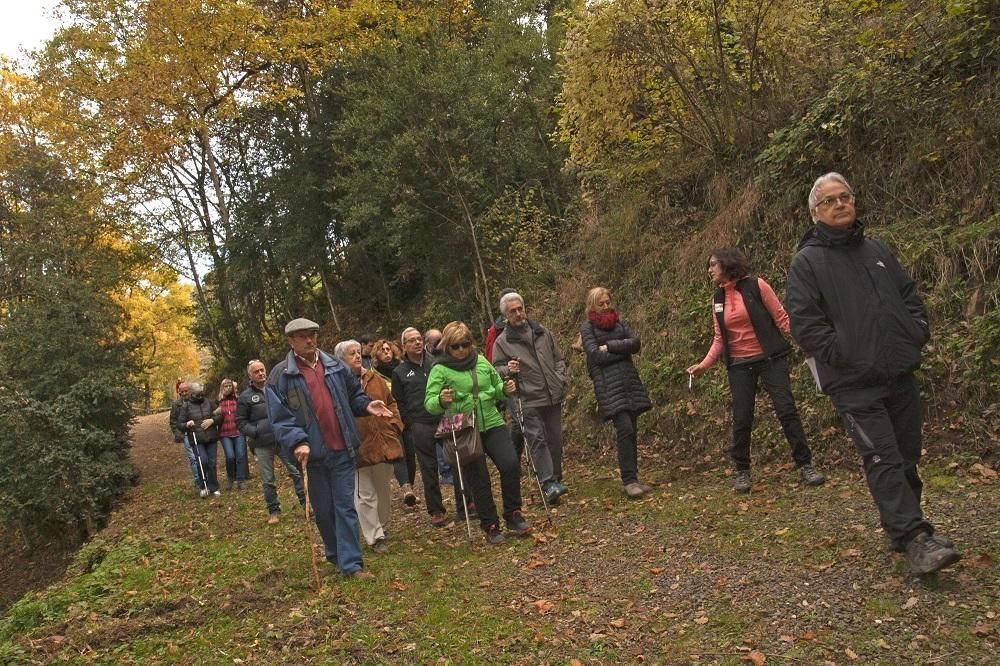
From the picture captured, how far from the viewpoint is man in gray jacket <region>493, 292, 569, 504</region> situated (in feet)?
25.6

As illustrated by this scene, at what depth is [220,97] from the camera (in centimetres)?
2228

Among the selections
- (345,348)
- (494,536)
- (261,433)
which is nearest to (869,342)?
(494,536)

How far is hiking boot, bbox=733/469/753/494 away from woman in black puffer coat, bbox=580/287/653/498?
3.42 ft

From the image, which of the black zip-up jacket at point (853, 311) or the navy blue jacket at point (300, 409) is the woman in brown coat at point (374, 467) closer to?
the navy blue jacket at point (300, 409)

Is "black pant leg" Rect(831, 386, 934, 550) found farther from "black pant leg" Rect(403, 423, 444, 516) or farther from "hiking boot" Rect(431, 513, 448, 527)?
"hiking boot" Rect(431, 513, 448, 527)

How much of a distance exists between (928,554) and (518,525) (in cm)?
369

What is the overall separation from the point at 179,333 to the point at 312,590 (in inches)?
1450

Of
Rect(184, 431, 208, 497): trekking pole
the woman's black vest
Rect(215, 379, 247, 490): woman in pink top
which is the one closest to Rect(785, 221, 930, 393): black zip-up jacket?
the woman's black vest

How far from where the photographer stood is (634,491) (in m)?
7.56

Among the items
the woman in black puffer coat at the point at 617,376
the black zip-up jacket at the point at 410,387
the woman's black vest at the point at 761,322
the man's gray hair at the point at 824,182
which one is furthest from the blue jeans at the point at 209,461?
the man's gray hair at the point at 824,182

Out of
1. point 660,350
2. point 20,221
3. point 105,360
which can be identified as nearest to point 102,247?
point 20,221

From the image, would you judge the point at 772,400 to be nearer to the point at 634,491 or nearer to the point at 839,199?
the point at 634,491

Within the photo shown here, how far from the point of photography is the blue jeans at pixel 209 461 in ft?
44.8

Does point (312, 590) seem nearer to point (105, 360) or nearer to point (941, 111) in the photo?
point (941, 111)
